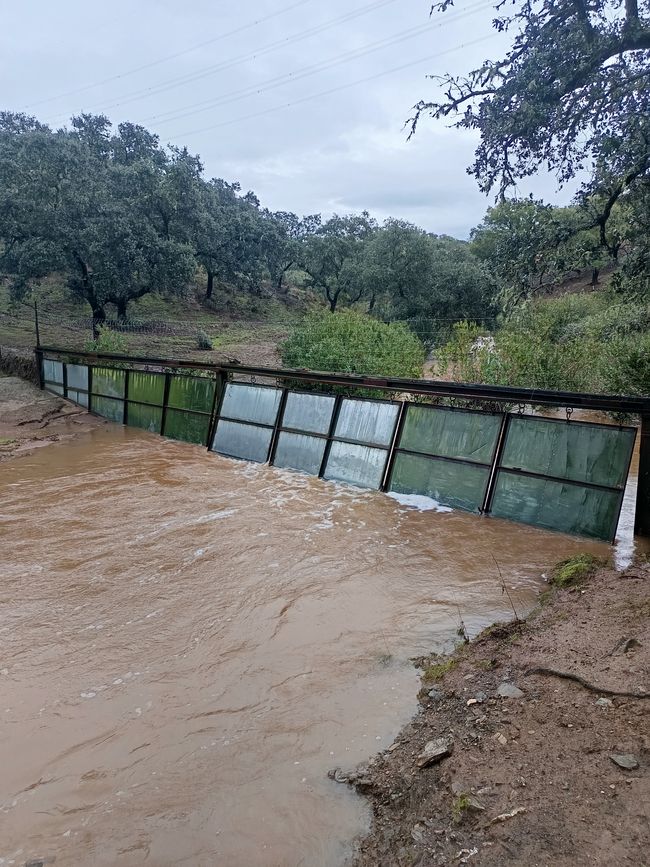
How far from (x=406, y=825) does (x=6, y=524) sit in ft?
31.3

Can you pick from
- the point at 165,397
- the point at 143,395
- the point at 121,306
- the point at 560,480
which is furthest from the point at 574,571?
the point at 121,306

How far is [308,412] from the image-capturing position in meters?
13.5

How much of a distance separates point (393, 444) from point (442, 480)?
1.46 m

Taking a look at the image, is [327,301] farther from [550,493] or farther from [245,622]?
[245,622]

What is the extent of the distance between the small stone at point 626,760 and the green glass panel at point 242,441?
11595mm

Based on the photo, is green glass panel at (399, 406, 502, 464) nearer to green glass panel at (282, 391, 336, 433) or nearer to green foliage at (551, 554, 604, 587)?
green glass panel at (282, 391, 336, 433)

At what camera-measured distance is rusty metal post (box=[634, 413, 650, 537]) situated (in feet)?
28.0

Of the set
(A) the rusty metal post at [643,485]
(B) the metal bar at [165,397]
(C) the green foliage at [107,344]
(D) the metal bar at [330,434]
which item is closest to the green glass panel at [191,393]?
(B) the metal bar at [165,397]

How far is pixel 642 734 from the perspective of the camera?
3396 mm

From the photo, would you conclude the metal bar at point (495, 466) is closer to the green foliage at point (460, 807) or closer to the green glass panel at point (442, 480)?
the green glass panel at point (442, 480)

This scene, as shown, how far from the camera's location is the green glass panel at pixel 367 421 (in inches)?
473

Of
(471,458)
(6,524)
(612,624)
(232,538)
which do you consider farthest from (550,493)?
(6,524)

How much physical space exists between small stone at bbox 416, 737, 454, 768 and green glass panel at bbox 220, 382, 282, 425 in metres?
11.0

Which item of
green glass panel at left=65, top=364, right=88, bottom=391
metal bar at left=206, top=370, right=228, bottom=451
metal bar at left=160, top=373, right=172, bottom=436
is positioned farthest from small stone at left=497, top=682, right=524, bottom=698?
green glass panel at left=65, top=364, right=88, bottom=391
